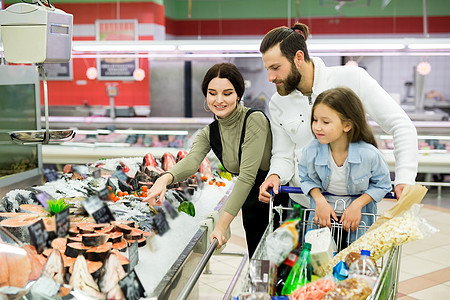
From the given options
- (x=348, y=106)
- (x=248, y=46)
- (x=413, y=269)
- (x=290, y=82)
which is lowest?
(x=413, y=269)

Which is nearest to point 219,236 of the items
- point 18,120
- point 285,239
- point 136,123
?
point 285,239

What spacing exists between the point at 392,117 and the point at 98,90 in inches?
365

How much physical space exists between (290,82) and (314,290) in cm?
106

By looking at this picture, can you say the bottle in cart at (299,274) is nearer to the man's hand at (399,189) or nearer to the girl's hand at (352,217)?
the girl's hand at (352,217)

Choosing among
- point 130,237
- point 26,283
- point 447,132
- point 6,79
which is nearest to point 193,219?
point 130,237

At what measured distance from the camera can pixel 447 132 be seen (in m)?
6.71

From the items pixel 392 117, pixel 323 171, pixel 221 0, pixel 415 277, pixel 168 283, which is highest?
pixel 221 0

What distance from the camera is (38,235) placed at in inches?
62.6

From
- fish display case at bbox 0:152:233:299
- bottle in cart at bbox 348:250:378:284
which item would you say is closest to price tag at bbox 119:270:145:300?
fish display case at bbox 0:152:233:299

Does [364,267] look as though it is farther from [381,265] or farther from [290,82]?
[290,82]

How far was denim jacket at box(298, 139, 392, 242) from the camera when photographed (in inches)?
80.8

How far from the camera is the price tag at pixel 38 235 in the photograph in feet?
5.16

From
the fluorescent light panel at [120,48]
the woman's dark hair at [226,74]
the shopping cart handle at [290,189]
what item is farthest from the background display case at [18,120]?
the shopping cart handle at [290,189]

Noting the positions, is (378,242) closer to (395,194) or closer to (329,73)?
(395,194)
